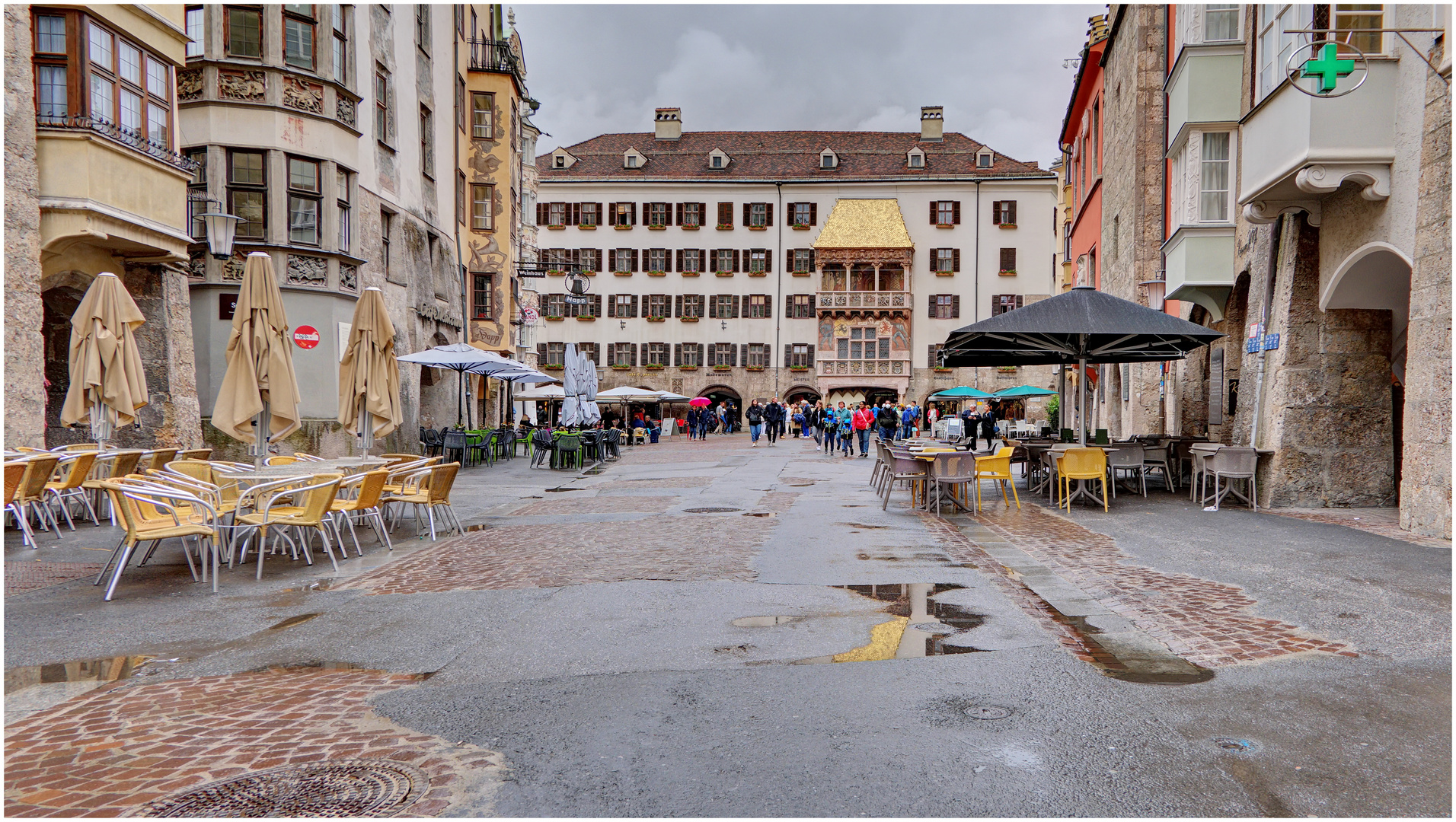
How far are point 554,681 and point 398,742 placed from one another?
3.41 ft

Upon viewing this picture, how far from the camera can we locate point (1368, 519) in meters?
11.5

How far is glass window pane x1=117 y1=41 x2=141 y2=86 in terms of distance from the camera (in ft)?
46.3

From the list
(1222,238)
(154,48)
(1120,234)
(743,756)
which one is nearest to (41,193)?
(154,48)

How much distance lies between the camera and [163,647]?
5.96 meters

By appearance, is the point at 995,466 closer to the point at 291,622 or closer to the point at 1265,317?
the point at 1265,317

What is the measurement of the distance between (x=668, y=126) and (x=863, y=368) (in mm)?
21173

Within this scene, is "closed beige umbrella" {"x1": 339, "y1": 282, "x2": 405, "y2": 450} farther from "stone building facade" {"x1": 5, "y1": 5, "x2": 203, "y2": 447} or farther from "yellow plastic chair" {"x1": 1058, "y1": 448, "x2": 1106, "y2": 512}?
"yellow plastic chair" {"x1": 1058, "y1": 448, "x2": 1106, "y2": 512}

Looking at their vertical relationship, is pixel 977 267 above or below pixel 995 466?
above

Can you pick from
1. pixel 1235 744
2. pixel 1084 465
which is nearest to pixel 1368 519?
pixel 1084 465

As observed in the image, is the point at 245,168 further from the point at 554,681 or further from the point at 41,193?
the point at 554,681

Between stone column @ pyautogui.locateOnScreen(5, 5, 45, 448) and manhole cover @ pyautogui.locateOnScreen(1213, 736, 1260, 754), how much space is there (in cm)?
1348

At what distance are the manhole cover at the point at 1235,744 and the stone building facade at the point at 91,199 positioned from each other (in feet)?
44.3

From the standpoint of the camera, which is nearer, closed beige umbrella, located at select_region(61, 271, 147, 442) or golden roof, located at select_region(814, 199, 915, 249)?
closed beige umbrella, located at select_region(61, 271, 147, 442)

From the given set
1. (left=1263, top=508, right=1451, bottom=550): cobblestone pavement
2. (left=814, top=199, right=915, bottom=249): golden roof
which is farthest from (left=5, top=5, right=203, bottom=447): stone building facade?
(left=814, top=199, right=915, bottom=249): golden roof
